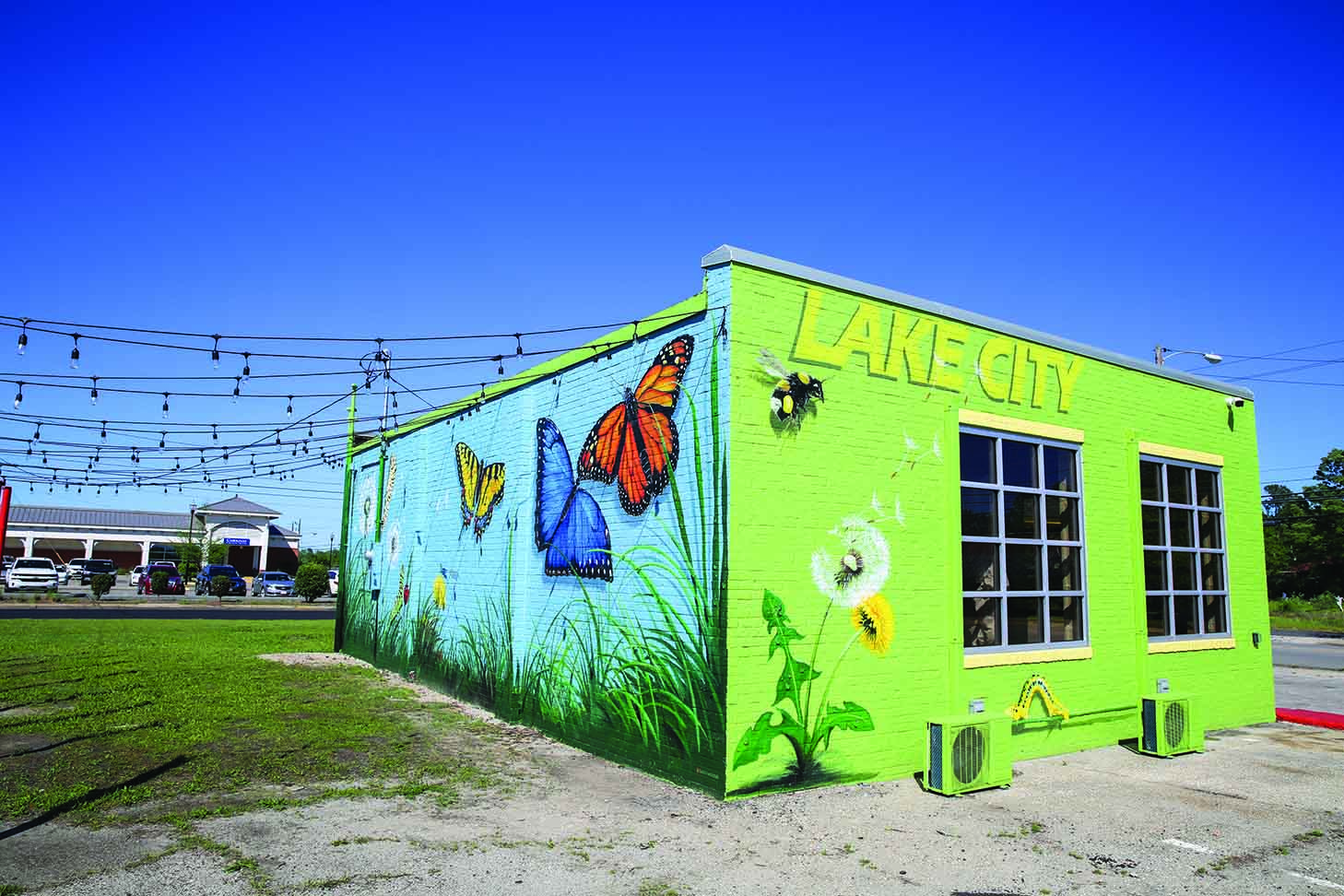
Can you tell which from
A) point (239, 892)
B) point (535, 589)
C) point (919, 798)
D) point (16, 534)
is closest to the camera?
point (239, 892)

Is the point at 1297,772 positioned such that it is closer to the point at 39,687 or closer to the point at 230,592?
the point at 39,687

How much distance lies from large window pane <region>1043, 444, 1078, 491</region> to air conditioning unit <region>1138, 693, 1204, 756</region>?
8.13 feet

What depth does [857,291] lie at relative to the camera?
866cm

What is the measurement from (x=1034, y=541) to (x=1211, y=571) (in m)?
4.17

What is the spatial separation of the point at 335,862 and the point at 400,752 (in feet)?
11.2

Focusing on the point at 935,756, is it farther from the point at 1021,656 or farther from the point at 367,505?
the point at 367,505

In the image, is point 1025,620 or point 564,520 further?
point 564,520

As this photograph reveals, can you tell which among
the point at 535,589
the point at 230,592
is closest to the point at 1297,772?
the point at 535,589

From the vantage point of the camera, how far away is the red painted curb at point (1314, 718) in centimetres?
1202

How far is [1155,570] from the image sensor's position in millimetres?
11195

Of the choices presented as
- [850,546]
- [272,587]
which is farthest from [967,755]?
[272,587]

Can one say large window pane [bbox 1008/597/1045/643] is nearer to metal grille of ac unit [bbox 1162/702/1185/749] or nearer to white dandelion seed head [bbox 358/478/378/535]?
metal grille of ac unit [bbox 1162/702/1185/749]

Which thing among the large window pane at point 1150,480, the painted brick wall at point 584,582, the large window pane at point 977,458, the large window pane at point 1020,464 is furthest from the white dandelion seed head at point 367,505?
the large window pane at point 1150,480

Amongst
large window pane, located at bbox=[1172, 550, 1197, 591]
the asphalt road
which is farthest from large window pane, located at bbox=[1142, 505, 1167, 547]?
the asphalt road
